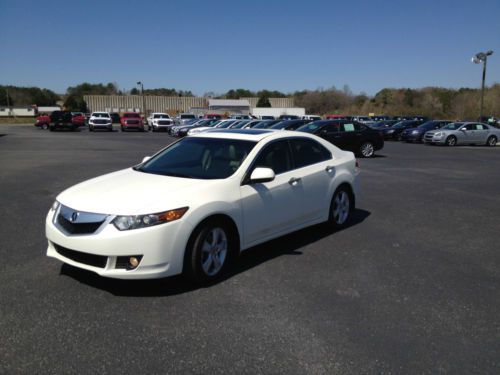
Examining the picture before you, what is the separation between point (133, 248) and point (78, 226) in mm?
596

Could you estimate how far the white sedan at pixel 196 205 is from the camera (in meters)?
3.98

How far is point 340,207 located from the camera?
6.57 m

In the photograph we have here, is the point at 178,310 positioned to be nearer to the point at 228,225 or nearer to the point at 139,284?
the point at 139,284

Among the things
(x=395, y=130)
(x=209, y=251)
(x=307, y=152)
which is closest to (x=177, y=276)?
(x=209, y=251)

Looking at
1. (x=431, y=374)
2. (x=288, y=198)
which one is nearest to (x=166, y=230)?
(x=288, y=198)

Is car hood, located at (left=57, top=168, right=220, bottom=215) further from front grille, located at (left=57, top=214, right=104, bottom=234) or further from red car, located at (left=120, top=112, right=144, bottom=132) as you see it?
red car, located at (left=120, top=112, right=144, bottom=132)

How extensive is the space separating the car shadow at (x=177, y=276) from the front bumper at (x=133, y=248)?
278 mm

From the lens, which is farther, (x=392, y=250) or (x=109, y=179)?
(x=392, y=250)

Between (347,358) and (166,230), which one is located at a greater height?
(166,230)

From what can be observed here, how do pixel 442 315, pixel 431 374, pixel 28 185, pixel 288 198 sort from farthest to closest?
pixel 28 185
pixel 288 198
pixel 442 315
pixel 431 374

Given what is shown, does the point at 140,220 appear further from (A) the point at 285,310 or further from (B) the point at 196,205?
(A) the point at 285,310

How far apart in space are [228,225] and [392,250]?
2.32 metres

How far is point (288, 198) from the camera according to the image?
5355mm

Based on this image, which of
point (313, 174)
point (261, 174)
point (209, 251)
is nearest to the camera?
point (209, 251)
